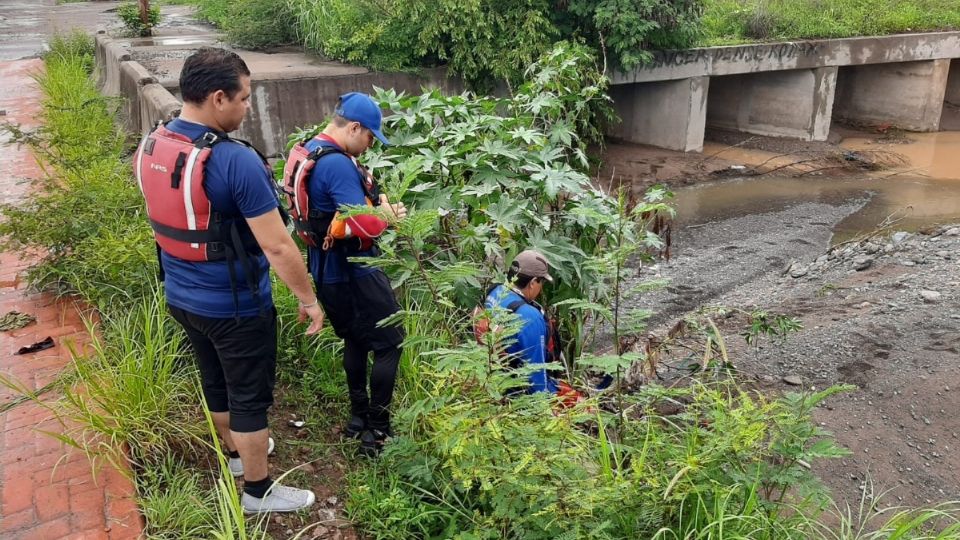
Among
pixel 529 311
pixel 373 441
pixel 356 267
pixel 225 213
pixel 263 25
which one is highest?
pixel 263 25

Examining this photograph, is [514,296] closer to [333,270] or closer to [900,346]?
[333,270]

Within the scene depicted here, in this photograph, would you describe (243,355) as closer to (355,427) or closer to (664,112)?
(355,427)

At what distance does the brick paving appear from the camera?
278cm

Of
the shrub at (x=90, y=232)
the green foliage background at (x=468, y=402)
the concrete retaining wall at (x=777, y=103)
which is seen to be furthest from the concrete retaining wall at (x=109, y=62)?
the concrete retaining wall at (x=777, y=103)

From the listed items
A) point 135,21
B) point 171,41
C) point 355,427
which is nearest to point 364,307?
point 355,427

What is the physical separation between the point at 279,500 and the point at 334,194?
1238 millimetres

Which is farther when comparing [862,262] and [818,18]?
[818,18]

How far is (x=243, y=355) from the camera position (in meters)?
2.77

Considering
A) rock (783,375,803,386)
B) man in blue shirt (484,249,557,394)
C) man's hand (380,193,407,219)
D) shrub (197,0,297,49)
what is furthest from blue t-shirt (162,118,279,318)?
shrub (197,0,297,49)

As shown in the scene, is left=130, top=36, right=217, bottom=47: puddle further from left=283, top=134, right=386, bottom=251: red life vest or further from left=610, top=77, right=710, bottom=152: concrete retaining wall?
left=283, top=134, right=386, bottom=251: red life vest

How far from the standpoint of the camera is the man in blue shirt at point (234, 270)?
2.54 m

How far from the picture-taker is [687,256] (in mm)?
9820

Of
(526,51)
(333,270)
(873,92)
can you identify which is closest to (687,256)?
(526,51)

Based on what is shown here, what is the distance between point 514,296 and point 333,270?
3.00 ft
